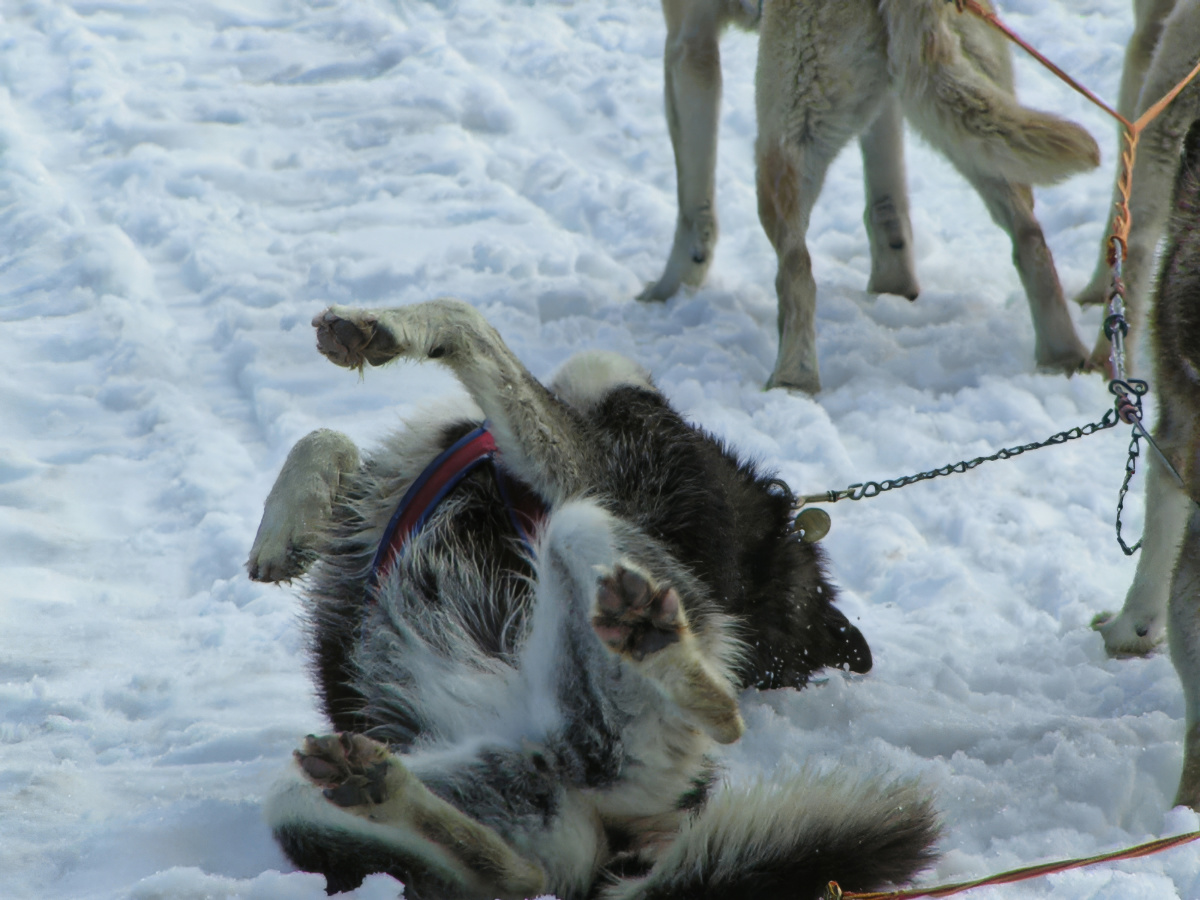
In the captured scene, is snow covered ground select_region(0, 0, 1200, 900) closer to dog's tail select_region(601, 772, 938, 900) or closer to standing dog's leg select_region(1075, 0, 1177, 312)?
dog's tail select_region(601, 772, 938, 900)

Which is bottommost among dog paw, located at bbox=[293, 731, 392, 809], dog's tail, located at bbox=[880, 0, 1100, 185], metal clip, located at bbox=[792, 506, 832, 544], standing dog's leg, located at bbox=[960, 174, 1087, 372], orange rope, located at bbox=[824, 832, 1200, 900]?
orange rope, located at bbox=[824, 832, 1200, 900]

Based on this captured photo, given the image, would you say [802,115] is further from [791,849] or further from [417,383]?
[791,849]

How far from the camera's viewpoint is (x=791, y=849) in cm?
173

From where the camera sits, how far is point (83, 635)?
2.97 meters

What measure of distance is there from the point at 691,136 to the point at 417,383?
6.04 feet

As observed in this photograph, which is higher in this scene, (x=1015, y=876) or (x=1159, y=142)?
(x=1159, y=142)

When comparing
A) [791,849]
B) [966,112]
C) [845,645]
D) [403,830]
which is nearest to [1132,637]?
[845,645]

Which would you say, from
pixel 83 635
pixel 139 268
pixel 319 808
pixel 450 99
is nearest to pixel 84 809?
A: pixel 319 808

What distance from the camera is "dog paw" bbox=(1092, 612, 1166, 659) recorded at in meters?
2.78

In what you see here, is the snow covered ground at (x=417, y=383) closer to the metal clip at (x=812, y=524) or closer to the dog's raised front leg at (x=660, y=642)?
the metal clip at (x=812, y=524)

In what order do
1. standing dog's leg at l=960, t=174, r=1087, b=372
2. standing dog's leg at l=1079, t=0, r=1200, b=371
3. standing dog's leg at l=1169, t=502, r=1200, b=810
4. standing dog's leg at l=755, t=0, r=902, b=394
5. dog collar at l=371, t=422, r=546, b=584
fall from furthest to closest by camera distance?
standing dog's leg at l=960, t=174, r=1087, b=372, standing dog's leg at l=755, t=0, r=902, b=394, standing dog's leg at l=1079, t=0, r=1200, b=371, dog collar at l=371, t=422, r=546, b=584, standing dog's leg at l=1169, t=502, r=1200, b=810

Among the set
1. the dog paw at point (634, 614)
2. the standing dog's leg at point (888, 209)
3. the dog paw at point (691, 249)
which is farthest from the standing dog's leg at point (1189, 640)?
the dog paw at point (691, 249)

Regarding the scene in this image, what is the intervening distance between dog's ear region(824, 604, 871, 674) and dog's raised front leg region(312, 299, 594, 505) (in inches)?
29.9

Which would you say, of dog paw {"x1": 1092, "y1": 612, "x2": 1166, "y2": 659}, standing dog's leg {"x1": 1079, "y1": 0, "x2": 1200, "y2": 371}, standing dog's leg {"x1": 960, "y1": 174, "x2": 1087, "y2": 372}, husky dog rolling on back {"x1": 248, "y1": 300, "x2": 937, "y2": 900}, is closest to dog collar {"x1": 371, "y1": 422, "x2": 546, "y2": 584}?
husky dog rolling on back {"x1": 248, "y1": 300, "x2": 937, "y2": 900}
